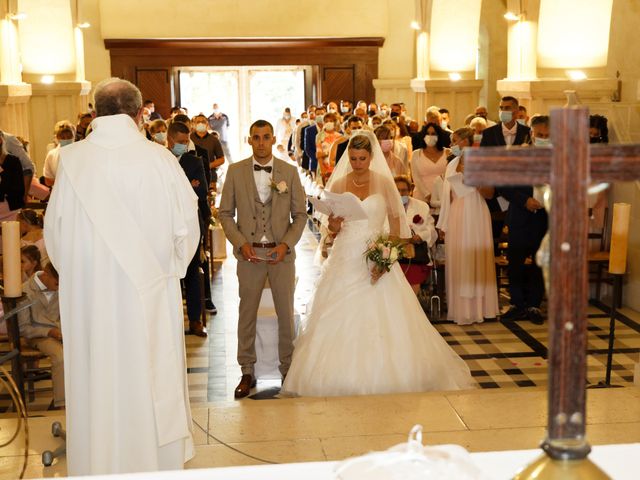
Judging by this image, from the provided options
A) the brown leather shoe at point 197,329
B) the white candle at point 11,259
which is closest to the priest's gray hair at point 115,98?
the white candle at point 11,259

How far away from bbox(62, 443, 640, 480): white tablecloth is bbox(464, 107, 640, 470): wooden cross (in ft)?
1.65

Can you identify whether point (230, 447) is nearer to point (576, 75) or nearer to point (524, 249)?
point (524, 249)

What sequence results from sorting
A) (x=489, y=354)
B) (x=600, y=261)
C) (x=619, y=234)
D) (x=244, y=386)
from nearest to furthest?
1. (x=619, y=234)
2. (x=244, y=386)
3. (x=489, y=354)
4. (x=600, y=261)

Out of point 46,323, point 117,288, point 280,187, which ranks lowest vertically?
point 46,323

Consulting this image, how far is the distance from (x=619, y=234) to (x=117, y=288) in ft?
9.75

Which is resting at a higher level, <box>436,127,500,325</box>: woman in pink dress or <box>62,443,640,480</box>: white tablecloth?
<box>62,443,640,480</box>: white tablecloth

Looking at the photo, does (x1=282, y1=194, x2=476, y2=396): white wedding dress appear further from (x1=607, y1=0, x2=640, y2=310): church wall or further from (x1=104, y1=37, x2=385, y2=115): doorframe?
(x1=104, y1=37, x2=385, y2=115): doorframe

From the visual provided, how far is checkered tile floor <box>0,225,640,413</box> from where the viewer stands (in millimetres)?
6984

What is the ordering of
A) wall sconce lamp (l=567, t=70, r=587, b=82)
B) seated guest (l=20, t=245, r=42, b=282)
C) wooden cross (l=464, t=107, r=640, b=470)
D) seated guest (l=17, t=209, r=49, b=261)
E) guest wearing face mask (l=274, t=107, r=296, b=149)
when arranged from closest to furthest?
wooden cross (l=464, t=107, r=640, b=470)
seated guest (l=20, t=245, r=42, b=282)
seated guest (l=17, t=209, r=49, b=261)
wall sconce lamp (l=567, t=70, r=587, b=82)
guest wearing face mask (l=274, t=107, r=296, b=149)

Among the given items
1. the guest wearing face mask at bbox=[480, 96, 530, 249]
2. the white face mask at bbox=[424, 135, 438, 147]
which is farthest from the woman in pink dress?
the white face mask at bbox=[424, 135, 438, 147]

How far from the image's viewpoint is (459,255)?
8.82 meters

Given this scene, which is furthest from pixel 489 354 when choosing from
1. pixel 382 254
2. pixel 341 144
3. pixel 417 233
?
pixel 341 144

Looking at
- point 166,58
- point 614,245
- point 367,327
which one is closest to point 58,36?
point 166,58

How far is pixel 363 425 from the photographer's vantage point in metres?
5.10
